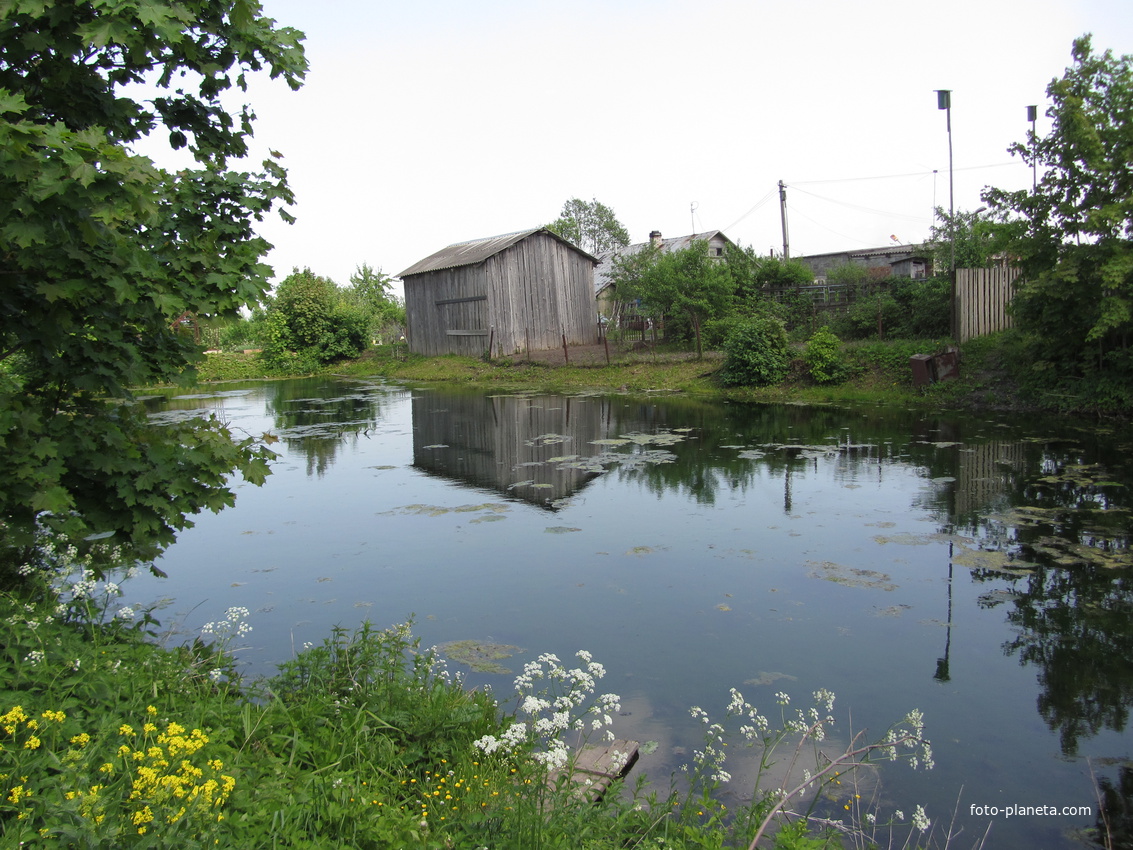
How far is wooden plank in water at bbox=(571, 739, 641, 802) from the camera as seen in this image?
3482 mm

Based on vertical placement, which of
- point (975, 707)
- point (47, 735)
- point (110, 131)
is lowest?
point (975, 707)

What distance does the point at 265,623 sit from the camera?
6113 mm

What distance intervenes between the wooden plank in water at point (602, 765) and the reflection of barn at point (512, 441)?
588 cm

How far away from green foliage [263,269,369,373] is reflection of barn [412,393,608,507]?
62.3 ft

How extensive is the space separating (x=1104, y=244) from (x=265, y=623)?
14149 mm

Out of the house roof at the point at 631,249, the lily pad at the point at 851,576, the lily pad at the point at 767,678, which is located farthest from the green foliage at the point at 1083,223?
the house roof at the point at 631,249

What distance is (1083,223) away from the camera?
13.5m

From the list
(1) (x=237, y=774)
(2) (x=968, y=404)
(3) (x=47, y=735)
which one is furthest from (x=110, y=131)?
(2) (x=968, y=404)

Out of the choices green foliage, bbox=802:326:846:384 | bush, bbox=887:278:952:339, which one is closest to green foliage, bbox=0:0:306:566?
green foliage, bbox=802:326:846:384

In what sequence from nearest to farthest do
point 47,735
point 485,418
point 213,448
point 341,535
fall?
point 47,735
point 213,448
point 341,535
point 485,418

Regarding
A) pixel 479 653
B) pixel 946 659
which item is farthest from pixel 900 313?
pixel 479 653

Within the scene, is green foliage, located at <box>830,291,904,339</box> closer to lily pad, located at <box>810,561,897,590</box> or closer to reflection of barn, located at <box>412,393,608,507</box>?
reflection of barn, located at <box>412,393,608,507</box>

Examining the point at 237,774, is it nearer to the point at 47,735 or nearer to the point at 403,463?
the point at 47,735

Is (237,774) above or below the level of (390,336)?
below
